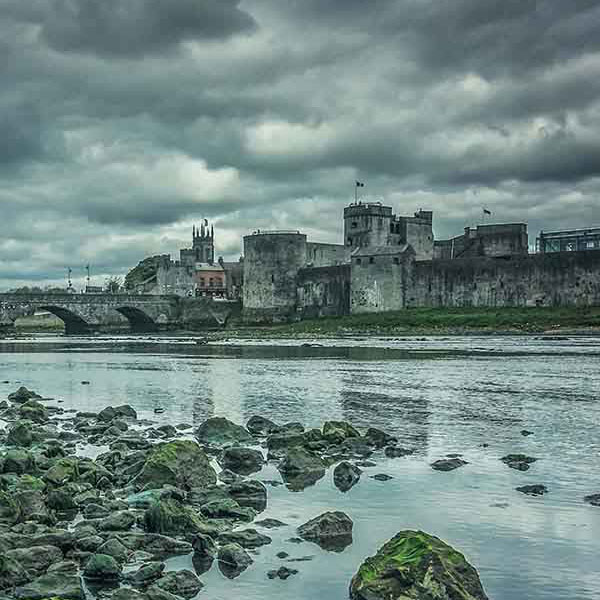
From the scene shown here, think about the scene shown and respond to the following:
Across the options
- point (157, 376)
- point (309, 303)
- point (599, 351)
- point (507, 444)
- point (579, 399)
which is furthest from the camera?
point (309, 303)

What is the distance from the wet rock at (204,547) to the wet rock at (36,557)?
1.33 m

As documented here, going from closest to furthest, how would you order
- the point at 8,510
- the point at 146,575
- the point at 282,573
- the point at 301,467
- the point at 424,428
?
the point at 146,575, the point at 282,573, the point at 8,510, the point at 301,467, the point at 424,428

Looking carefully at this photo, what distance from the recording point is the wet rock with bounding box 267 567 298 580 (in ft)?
27.1

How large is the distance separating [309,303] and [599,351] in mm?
39719

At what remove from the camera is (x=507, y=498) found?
36.2 ft

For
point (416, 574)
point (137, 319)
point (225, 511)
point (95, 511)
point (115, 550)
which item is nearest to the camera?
point (416, 574)

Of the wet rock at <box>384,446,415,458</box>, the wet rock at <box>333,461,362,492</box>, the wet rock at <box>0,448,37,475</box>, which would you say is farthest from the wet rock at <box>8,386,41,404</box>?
the wet rock at <box>333,461,362,492</box>

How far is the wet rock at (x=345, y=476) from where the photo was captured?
471 inches

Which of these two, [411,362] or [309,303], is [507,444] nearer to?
[411,362]

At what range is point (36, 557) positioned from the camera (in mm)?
8383

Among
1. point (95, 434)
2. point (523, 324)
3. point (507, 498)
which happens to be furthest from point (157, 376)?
point (523, 324)

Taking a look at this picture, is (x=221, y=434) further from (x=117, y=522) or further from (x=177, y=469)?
(x=117, y=522)

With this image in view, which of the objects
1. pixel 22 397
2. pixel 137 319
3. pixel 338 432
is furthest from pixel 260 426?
pixel 137 319

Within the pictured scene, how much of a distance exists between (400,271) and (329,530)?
57455mm
